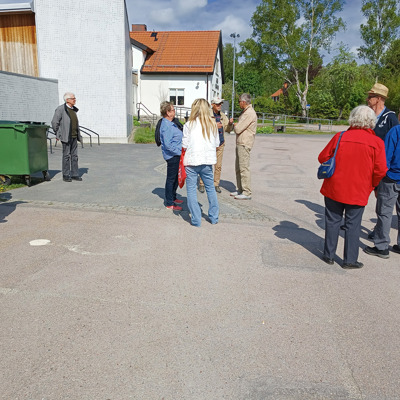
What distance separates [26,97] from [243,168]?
1141 centimetres

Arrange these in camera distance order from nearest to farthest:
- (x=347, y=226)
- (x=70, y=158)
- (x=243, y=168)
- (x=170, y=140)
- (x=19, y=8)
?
1. (x=347, y=226)
2. (x=170, y=140)
3. (x=243, y=168)
4. (x=70, y=158)
5. (x=19, y=8)

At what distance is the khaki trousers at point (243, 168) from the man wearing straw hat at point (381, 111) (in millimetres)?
2690

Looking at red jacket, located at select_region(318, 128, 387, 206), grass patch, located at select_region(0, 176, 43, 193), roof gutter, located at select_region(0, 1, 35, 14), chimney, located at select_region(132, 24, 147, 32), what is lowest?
grass patch, located at select_region(0, 176, 43, 193)

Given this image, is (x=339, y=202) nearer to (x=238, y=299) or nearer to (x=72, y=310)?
(x=238, y=299)

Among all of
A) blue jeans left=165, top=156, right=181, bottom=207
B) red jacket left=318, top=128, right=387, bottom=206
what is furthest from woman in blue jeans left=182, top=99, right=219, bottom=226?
red jacket left=318, top=128, right=387, bottom=206

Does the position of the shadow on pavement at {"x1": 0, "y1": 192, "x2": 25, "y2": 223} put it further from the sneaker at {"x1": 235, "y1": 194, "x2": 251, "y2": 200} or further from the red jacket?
the red jacket

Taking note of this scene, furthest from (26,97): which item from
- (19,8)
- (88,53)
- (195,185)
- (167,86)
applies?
(167,86)

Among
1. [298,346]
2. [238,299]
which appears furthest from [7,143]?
[298,346]

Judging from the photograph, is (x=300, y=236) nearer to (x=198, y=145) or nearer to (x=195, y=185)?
(x=195, y=185)

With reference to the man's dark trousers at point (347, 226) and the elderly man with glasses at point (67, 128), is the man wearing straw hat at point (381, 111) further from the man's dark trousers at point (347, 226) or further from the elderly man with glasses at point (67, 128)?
the elderly man with glasses at point (67, 128)

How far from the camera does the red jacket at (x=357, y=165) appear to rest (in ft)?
13.6

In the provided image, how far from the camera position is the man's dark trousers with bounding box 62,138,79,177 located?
8.72m

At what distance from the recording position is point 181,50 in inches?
1479

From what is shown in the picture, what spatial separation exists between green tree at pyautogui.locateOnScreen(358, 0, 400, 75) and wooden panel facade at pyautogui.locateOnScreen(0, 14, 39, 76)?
45571 millimetres
